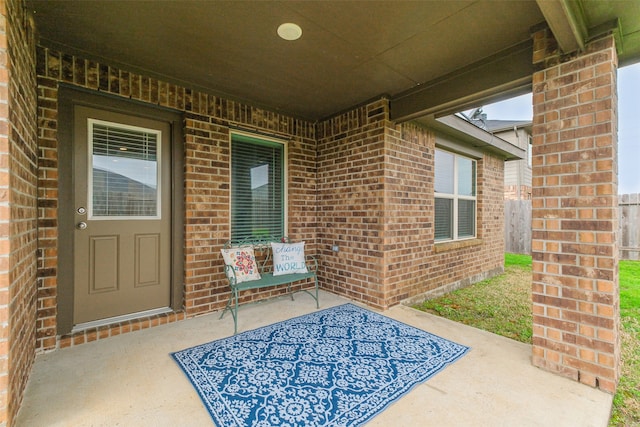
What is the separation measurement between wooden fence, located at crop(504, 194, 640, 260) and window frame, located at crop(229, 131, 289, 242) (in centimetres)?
694

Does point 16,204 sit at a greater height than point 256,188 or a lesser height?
lesser

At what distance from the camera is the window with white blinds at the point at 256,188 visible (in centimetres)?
358

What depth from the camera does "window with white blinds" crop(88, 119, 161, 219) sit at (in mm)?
2686

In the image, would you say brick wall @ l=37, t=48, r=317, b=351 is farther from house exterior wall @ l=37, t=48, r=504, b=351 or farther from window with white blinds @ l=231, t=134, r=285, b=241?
window with white blinds @ l=231, t=134, r=285, b=241

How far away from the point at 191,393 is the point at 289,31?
103 inches

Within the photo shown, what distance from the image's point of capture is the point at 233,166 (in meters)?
3.54

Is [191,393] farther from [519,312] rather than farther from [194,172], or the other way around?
[519,312]

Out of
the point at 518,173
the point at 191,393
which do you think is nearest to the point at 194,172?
the point at 191,393

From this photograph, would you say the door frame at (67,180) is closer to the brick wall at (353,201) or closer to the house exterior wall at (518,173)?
the brick wall at (353,201)

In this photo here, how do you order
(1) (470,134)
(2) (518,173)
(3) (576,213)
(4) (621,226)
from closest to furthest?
(3) (576,213), (1) (470,134), (4) (621,226), (2) (518,173)

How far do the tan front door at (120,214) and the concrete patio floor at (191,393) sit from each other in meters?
0.45

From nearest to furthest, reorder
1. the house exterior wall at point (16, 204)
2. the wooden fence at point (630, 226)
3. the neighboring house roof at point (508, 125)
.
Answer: the house exterior wall at point (16, 204) < the wooden fence at point (630, 226) < the neighboring house roof at point (508, 125)

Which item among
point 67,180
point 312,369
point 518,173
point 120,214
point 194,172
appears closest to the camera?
point 312,369

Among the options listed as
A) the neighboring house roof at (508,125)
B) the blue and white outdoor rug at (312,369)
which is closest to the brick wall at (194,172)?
the blue and white outdoor rug at (312,369)
